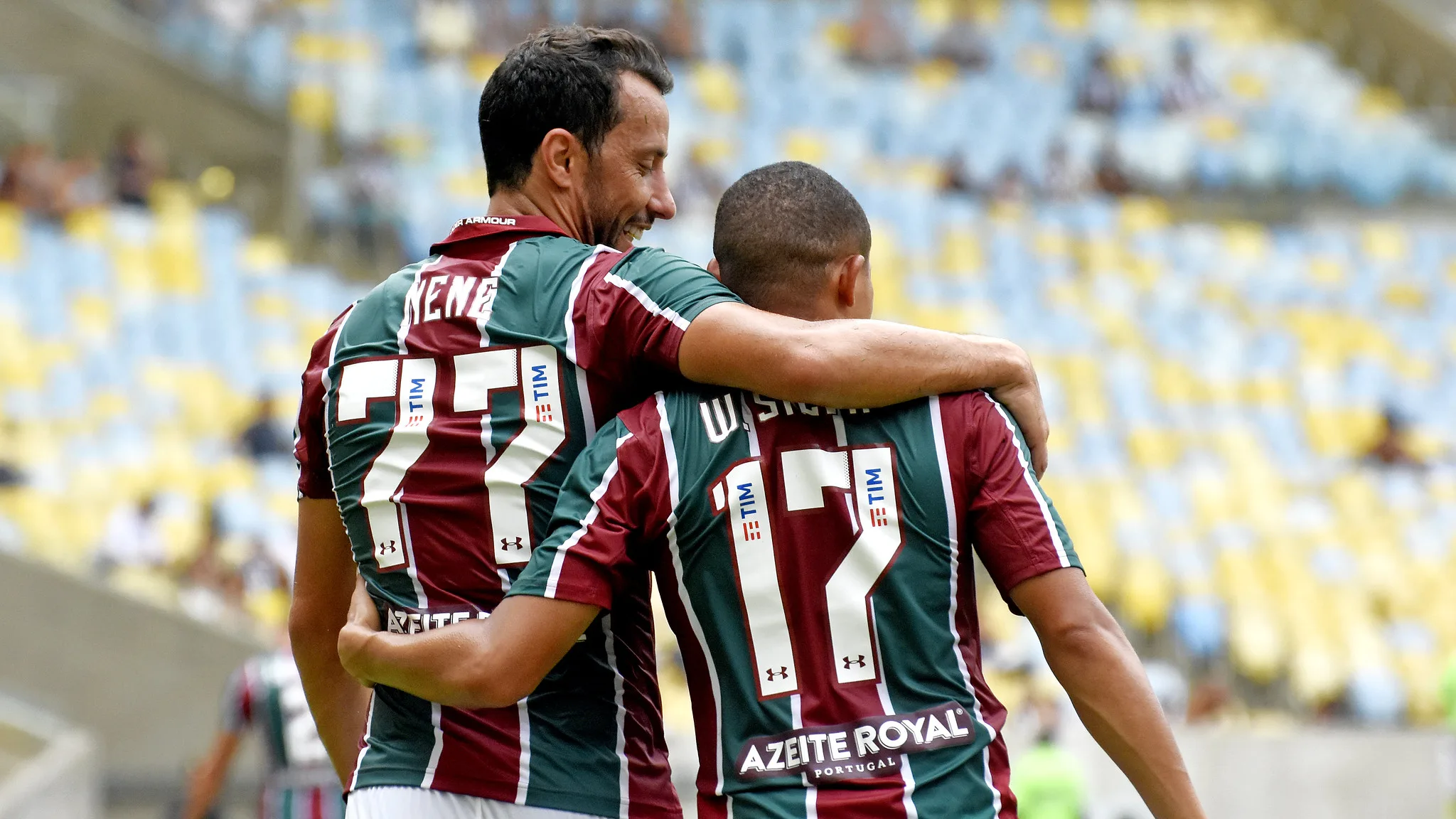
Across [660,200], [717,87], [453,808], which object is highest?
[717,87]

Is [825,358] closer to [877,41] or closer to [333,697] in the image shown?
[333,697]

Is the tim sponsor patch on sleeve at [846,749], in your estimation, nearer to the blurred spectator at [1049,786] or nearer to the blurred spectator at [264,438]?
the blurred spectator at [1049,786]

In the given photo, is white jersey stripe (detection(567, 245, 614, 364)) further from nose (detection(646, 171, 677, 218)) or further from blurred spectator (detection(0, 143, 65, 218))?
blurred spectator (detection(0, 143, 65, 218))

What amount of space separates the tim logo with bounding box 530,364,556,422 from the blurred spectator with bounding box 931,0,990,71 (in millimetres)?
18662

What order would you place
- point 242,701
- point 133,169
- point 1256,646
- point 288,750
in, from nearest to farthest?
1. point 288,750
2. point 242,701
3. point 1256,646
4. point 133,169

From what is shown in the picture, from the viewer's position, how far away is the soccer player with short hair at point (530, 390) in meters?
2.74

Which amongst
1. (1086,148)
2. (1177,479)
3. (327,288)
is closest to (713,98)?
(1086,148)

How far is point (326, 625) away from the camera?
3.21 m

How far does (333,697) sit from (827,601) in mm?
1162

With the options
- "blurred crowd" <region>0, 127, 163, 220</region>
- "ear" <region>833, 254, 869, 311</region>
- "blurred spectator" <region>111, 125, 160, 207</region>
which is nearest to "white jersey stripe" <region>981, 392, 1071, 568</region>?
"ear" <region>833, 254, 869, 311</region>

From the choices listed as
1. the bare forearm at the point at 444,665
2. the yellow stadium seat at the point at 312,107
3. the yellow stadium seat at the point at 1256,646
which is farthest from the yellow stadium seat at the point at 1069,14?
the bare forearm at the point at 444,665

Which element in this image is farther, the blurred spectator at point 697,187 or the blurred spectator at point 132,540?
the blurred spectator at point 697,187

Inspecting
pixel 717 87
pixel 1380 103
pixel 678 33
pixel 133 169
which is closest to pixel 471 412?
pixel 133 169

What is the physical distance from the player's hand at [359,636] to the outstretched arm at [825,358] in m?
0.66
